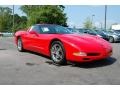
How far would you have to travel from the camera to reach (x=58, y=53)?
8.17m

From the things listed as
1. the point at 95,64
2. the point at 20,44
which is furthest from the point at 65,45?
the point at 20,44

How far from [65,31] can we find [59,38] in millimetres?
1107

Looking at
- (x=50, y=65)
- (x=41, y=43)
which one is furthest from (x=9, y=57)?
(x=50, y=65)

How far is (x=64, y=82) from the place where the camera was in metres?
6.21

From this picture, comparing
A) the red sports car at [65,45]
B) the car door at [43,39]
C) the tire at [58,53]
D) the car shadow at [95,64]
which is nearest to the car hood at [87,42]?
the red sports car at [65,45]

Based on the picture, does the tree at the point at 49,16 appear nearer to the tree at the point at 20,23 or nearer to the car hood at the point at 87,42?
the tree at the point at 20,23

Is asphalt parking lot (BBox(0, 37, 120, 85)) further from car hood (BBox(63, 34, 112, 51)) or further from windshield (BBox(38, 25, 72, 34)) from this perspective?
windshield (BBox(38, 25, 72, 34))

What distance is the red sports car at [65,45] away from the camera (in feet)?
25.2

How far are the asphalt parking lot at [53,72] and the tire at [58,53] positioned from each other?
0.63ft

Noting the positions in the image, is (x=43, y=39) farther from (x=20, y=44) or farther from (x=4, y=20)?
(x=4, y=20)

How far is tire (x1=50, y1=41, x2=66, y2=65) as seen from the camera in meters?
8.01

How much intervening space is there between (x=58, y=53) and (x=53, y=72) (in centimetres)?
110

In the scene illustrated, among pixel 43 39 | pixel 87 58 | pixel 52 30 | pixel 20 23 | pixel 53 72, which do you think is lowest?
pixel 53 72
